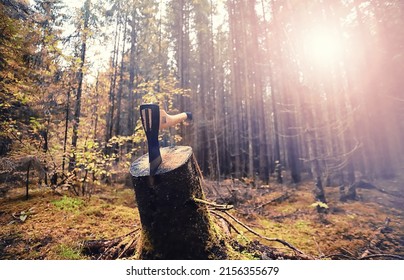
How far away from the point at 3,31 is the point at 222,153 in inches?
522

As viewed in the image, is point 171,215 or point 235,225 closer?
point 171,215

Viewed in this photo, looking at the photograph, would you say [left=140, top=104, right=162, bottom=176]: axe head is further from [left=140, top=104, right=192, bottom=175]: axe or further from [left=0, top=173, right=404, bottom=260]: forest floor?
[left=0, top=173, right=404, bottom=260]: forest floor

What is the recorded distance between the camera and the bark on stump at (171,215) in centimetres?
155

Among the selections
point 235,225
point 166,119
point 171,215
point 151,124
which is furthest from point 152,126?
point 235,225

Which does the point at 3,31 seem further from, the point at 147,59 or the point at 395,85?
the point at 147,59

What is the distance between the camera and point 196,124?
42.3 feet

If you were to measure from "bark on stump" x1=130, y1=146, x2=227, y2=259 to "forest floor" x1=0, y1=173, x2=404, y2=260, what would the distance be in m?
0.58

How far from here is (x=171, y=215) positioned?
158cm

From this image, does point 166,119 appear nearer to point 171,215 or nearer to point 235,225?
point 171,215

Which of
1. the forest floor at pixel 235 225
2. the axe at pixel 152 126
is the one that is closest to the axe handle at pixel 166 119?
the axe at pixel 152 126

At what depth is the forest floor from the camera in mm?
2498

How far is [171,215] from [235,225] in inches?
107
